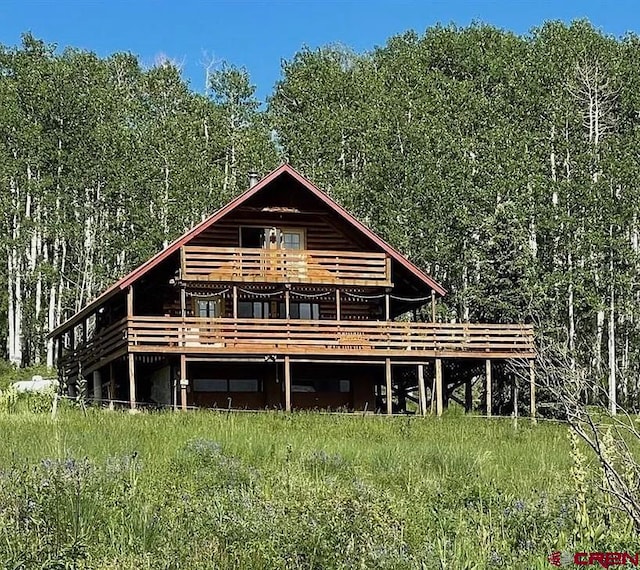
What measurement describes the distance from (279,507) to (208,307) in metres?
22.5

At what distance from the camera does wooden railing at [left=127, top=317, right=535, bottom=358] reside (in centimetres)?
2725

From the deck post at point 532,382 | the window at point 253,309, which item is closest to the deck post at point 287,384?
the window at point 253,309

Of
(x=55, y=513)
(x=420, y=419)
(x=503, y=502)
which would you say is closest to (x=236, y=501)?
(x=55, y=513)

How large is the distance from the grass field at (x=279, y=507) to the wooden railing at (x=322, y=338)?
11.9m

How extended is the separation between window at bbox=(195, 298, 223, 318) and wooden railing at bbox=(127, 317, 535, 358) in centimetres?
267

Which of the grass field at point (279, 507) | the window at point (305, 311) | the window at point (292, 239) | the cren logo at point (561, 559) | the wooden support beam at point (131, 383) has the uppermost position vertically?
the window at point (292, 239)

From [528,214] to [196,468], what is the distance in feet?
101

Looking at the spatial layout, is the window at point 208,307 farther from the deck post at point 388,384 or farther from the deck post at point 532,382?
the deck post at point 532,382

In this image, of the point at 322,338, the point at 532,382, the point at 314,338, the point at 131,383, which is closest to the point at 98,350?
the point at 131,383

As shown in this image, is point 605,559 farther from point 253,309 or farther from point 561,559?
point 253,309

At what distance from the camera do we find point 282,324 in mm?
28078

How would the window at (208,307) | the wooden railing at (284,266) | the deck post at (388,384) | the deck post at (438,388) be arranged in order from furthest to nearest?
the window at (208,307) < the wooden railing at (284,266) < the deck post at (388,384) < the deck post at (438,388)

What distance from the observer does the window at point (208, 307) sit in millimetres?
30719

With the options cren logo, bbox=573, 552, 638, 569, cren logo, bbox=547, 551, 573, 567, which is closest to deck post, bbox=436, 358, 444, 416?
cren logo, bbox=547, 551, 573, 567
